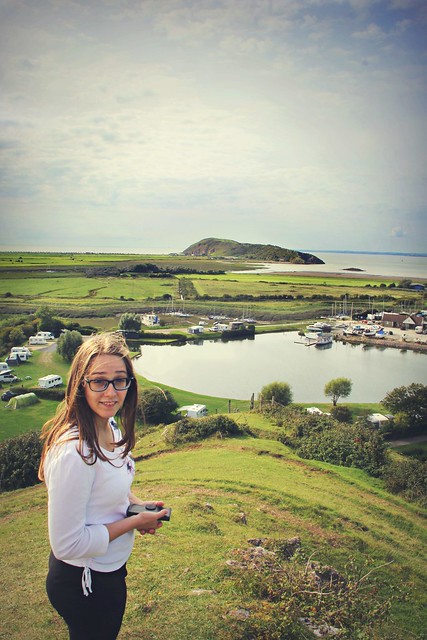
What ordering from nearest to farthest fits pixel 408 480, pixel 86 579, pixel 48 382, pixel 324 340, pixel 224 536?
pixel 86 579 < pixel 224 536 < pixel 408 480 < pixel 48 382 < pixel 324 340

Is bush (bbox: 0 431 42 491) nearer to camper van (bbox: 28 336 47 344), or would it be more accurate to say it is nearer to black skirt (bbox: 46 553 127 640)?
black skirt (bbox: 46 553 127 640)

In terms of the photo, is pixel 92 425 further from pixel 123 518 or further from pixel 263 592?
pixel 263 592

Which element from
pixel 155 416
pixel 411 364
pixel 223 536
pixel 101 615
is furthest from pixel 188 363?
pixel 101 615

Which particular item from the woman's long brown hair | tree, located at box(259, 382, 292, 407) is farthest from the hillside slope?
the woman's long brown hair

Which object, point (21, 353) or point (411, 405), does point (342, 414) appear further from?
point (21, 353)

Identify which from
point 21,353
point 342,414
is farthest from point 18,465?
point 21,353

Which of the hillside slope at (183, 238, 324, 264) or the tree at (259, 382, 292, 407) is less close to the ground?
the hillside slope at (183, 238, 324, 264)

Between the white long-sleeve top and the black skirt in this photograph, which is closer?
the white long-sleeve top

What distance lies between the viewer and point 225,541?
4.83 meters

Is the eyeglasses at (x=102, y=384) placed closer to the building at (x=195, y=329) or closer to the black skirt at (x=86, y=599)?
the black skirt at (x=86, y=599)

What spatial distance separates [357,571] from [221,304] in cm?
3090

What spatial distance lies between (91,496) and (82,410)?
0.95 feet

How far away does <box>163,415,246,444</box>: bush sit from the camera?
10469mm

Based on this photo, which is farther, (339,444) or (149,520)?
(339,444)
